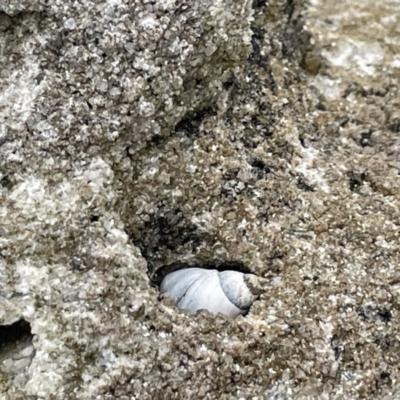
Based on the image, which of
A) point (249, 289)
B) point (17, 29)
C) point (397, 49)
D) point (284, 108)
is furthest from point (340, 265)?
point (17, 29)

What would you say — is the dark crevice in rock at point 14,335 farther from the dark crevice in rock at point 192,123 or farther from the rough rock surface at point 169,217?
the dark crevice in rock at point 192,123

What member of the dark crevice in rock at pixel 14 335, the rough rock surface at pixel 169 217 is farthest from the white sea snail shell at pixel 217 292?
the dark crevice in rock at pixel 14 335

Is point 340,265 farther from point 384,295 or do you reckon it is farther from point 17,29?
point 17,29

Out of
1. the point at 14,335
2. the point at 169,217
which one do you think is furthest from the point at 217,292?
the point at 14,335

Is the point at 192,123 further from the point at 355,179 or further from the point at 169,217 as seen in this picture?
the point at 355,179

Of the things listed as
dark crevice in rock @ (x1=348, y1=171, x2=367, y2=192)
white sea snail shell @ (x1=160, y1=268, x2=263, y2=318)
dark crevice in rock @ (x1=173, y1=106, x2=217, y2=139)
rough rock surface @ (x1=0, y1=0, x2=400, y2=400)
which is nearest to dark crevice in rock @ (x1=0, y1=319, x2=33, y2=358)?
rough rock surface @ (x1=0, y1=0, x2=400, y2=400)

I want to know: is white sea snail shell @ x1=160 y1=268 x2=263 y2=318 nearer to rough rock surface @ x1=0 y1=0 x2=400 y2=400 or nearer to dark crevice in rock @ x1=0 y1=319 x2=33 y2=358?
rough rock surface @ x1=0 y1=0 x2=400 y2=400
